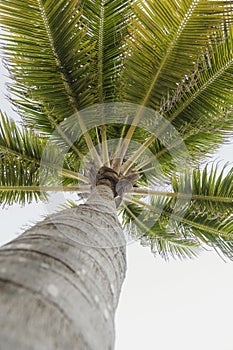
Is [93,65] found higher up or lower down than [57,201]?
higher up

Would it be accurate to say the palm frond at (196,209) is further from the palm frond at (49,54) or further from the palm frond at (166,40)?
the palm frond at (49,54)

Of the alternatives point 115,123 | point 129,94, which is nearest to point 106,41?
point 129,94

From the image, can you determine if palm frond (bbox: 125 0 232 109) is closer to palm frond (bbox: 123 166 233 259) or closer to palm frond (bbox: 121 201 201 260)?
palm frond (bbox: 123 166 233 259)

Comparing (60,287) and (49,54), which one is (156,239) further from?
(60,287)

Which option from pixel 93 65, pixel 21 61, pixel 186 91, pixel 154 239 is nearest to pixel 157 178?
pixel 154 239

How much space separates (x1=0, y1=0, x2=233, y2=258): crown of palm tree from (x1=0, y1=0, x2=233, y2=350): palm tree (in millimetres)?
14

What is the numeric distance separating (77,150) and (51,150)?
344mm

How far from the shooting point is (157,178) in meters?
4.91

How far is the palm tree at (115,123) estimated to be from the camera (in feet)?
7.15

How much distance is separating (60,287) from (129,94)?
3111 millimetres

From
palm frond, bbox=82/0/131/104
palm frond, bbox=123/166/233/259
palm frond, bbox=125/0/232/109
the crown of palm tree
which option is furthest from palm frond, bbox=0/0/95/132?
palm frond, bbox=123/166/233/259

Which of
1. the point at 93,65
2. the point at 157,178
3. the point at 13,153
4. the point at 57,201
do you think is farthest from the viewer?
the point at 57,201

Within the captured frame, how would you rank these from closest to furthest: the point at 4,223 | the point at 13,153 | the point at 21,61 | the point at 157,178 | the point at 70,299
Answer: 1. the point at 70,299
2. the point at 21,61
3. the point at 13,153
4. the point at 157,178
5. the point at 4,223

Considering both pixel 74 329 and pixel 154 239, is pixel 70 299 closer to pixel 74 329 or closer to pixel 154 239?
pixel 74 329
